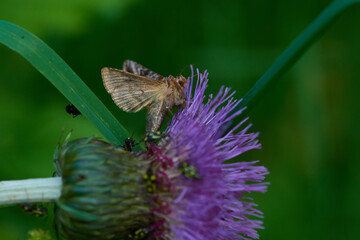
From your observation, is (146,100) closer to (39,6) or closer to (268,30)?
(39,6)

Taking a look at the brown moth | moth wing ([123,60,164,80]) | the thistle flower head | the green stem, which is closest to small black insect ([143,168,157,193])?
the thistle flower head

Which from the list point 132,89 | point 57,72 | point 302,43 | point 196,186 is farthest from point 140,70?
point 302,43

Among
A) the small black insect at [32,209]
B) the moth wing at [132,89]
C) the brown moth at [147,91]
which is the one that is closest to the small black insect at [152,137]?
the brown moth at [147,91]

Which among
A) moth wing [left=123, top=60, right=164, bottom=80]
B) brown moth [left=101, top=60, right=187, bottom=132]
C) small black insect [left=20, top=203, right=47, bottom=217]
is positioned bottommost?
small black insect [left=20, top=203, right=47, bottom=217]

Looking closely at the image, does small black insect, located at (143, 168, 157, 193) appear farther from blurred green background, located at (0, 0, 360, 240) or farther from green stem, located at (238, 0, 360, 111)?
blurred green background, located at (0, 0, 360, 240)

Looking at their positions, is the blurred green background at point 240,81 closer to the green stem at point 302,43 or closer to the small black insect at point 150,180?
the small black insect at point 150,180

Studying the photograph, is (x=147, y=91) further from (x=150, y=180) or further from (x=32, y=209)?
(x=32, y=209)
